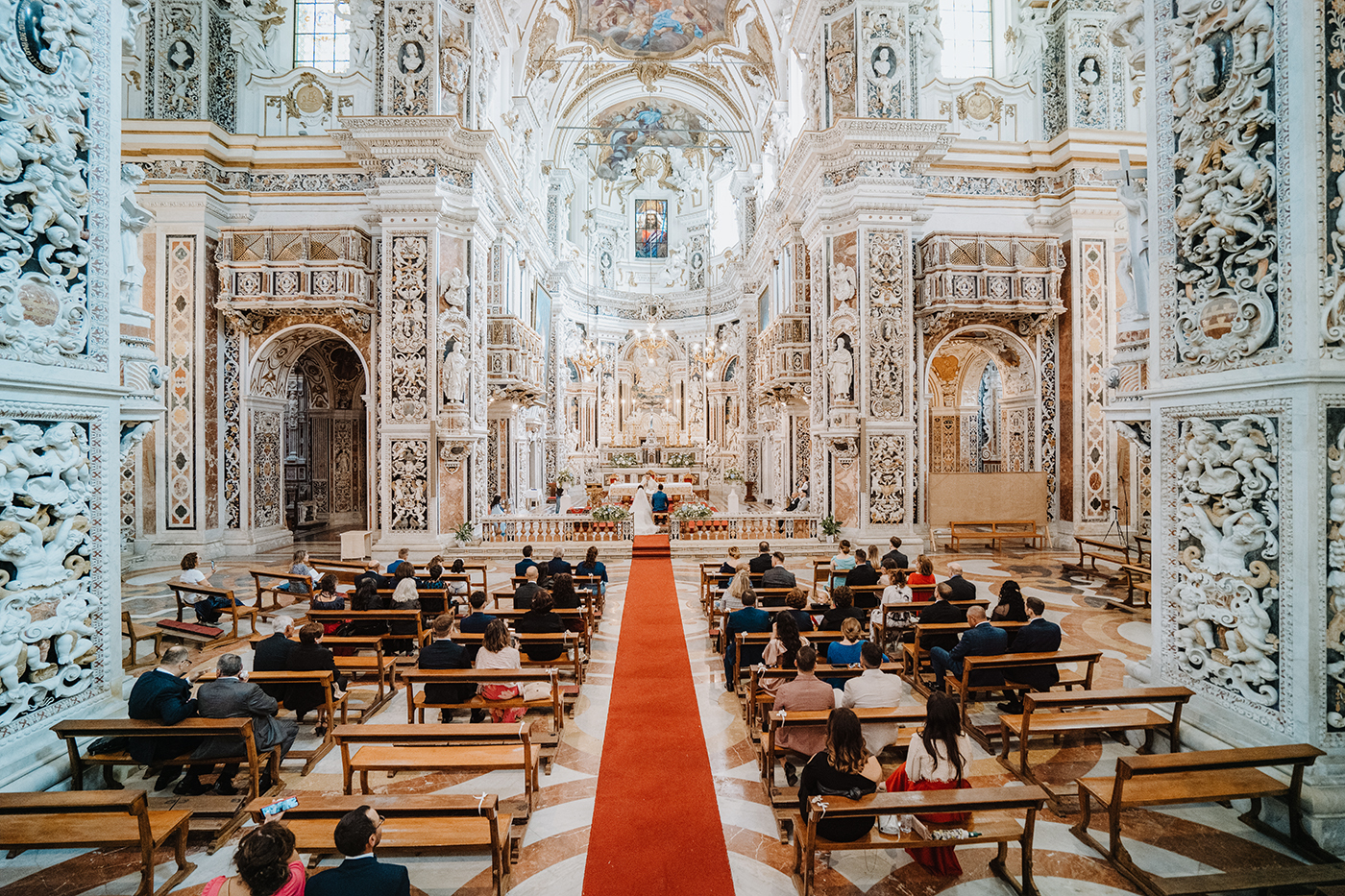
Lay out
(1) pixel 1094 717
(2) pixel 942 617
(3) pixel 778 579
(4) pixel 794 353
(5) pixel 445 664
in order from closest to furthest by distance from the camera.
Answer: (1) pixel 1094 717
(5) pixel 445 664
(2) pixel 942 617
(3) pixel 778 579
(4) pixel 794 353

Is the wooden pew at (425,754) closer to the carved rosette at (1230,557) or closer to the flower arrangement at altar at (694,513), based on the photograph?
the carved rosette at (1230,557)

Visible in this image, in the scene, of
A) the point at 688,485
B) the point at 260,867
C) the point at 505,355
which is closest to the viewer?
the point at 260,867

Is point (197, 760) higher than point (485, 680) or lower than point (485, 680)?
lower

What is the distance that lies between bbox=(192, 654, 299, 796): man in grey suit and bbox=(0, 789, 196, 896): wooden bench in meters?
0.76

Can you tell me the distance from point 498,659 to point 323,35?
60.1ft

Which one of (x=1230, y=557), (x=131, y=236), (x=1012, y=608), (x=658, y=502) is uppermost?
(x=131, y=236)

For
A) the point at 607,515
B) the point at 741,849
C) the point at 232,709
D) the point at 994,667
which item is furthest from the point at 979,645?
the point at 607,515

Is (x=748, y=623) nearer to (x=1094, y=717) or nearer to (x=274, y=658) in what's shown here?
(x=1094, y=717)

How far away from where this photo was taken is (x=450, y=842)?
3.54 metres

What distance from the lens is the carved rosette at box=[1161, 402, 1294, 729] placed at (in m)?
4.31

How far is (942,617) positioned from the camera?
6.82 metres

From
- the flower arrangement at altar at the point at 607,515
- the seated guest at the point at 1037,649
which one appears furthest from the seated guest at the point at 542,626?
the flower arrangement at altar at the point at 607,515

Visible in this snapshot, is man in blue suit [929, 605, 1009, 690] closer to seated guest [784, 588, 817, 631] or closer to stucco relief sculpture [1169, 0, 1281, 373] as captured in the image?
seated guest [784, 588, 817, 631]

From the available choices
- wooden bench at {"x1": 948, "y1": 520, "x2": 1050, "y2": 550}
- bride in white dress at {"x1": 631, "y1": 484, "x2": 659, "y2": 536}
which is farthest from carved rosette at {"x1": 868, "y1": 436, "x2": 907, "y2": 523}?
bride in white dress at {"x1": 631, "y1": 484, "x2": 659, "y2": 536}
